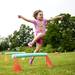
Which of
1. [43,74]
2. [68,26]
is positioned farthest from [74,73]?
[68,26]

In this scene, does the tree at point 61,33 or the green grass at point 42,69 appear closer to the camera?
the green grass at point 42,69

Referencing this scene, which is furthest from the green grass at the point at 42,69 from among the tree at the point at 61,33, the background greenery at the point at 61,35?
the tree at the point at 61,33

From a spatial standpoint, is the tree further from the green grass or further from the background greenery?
the green grass

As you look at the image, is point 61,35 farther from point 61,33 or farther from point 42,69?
point 42,69

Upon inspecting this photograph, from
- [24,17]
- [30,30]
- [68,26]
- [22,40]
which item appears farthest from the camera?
[30,30]

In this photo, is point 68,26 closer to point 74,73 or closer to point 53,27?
point 53,27

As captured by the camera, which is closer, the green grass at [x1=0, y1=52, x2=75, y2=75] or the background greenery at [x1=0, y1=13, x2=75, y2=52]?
the green grass at [x1=0, y1=52, x2=75, y2=75]

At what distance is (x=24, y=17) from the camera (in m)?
10.9

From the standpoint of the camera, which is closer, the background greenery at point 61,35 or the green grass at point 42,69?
the green grass at point 42,69

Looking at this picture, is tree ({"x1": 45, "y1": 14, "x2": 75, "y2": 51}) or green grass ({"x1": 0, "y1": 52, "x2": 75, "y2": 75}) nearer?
green grass ({"x1": 0, "y1": 52, "x2": 75, "y2": 75})

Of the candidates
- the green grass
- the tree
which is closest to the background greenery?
Result: the tree

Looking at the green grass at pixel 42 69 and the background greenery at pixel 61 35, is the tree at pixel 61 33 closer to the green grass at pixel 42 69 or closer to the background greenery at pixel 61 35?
the background greenery at pixel 61 35

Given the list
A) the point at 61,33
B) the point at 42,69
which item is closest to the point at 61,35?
the point at 61,33

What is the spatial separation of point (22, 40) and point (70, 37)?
35.8 meters
